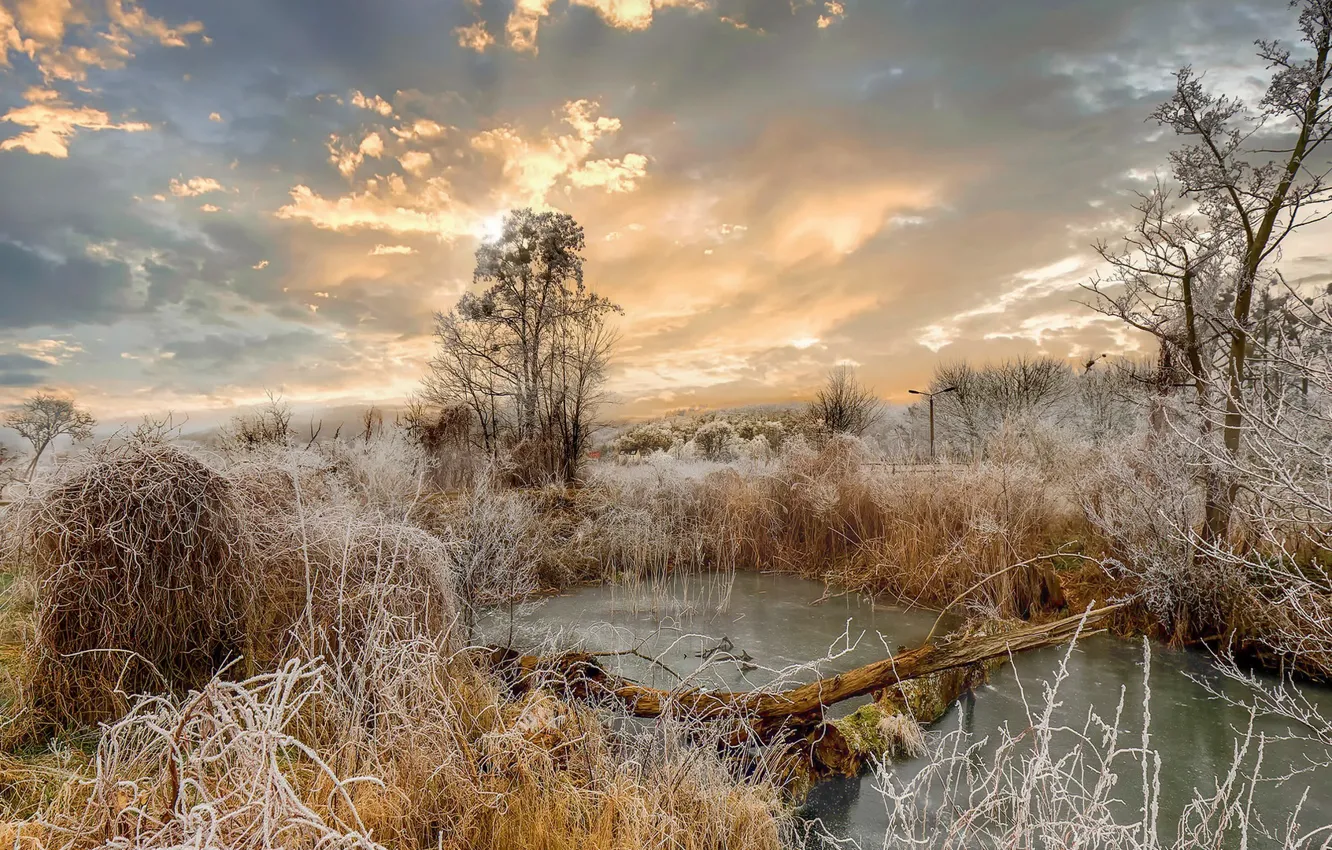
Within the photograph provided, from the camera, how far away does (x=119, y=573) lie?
4.27m

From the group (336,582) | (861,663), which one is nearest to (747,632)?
(861,663)

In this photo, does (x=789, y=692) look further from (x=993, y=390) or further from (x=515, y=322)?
(x=993, y=390)

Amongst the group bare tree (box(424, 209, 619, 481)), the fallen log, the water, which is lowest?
the water

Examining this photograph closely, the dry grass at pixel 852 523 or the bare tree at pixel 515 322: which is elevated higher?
the bare tree at pixel 515 322

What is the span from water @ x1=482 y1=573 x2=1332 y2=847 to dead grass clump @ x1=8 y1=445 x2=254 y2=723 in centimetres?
251

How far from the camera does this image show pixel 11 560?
14.6 ft

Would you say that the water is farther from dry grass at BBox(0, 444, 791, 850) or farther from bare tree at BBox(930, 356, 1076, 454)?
bare tree at BBox(930, 356, 1076, 454)

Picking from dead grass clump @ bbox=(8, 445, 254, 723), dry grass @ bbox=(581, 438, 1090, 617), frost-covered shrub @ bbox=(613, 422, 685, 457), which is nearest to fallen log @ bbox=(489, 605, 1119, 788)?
dead grass clump @ bbox=(8, 445, 254, 723)

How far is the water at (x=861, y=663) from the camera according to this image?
468 cm

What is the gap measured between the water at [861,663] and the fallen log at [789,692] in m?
0.21

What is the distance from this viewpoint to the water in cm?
468

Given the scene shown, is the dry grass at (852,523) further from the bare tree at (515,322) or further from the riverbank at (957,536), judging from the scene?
the bare tree at (515,322)

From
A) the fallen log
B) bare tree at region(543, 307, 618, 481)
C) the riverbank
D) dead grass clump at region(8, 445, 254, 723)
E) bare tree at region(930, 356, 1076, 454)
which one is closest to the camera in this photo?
dead grass clump at region(8, 445, 254, 723)

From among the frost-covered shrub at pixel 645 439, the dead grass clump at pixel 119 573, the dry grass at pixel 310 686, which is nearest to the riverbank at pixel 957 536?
the dry grass at pixel 310 686
